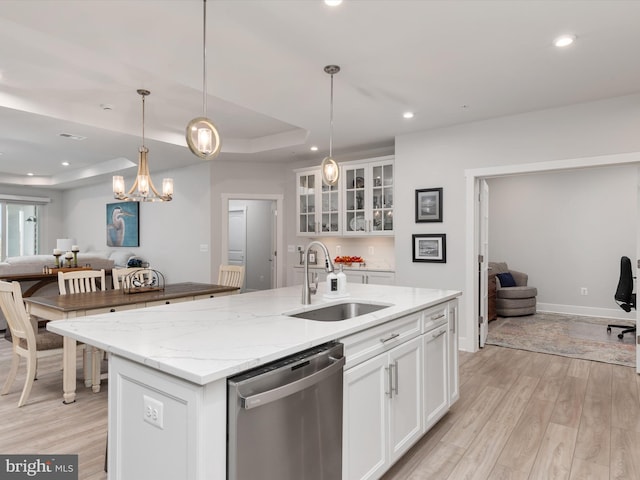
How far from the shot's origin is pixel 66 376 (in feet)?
10.00

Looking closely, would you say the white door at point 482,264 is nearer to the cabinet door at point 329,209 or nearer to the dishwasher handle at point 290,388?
the cabinet door at point 329,209

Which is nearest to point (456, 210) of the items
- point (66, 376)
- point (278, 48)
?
point (278, 48)

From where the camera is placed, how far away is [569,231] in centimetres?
645

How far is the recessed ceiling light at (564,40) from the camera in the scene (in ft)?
8.30

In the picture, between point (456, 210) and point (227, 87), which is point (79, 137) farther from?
point (456, 210)

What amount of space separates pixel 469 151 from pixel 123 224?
678 centimetres

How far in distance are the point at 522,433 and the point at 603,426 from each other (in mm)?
611

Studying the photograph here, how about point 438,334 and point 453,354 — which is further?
point 453,354

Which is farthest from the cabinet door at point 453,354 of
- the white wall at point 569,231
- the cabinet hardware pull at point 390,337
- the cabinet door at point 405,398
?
the white wall at point 569,231

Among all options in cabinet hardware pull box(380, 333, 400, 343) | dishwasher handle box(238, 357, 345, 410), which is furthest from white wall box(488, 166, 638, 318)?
dishwasher handle box(238, 357, 345, 410)

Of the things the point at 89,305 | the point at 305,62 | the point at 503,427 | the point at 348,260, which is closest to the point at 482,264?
the point at 348,260

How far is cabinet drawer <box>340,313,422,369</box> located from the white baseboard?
5403 millimetres

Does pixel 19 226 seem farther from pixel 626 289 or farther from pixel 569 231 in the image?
pixel 626 289

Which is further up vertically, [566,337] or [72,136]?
[72,136]
